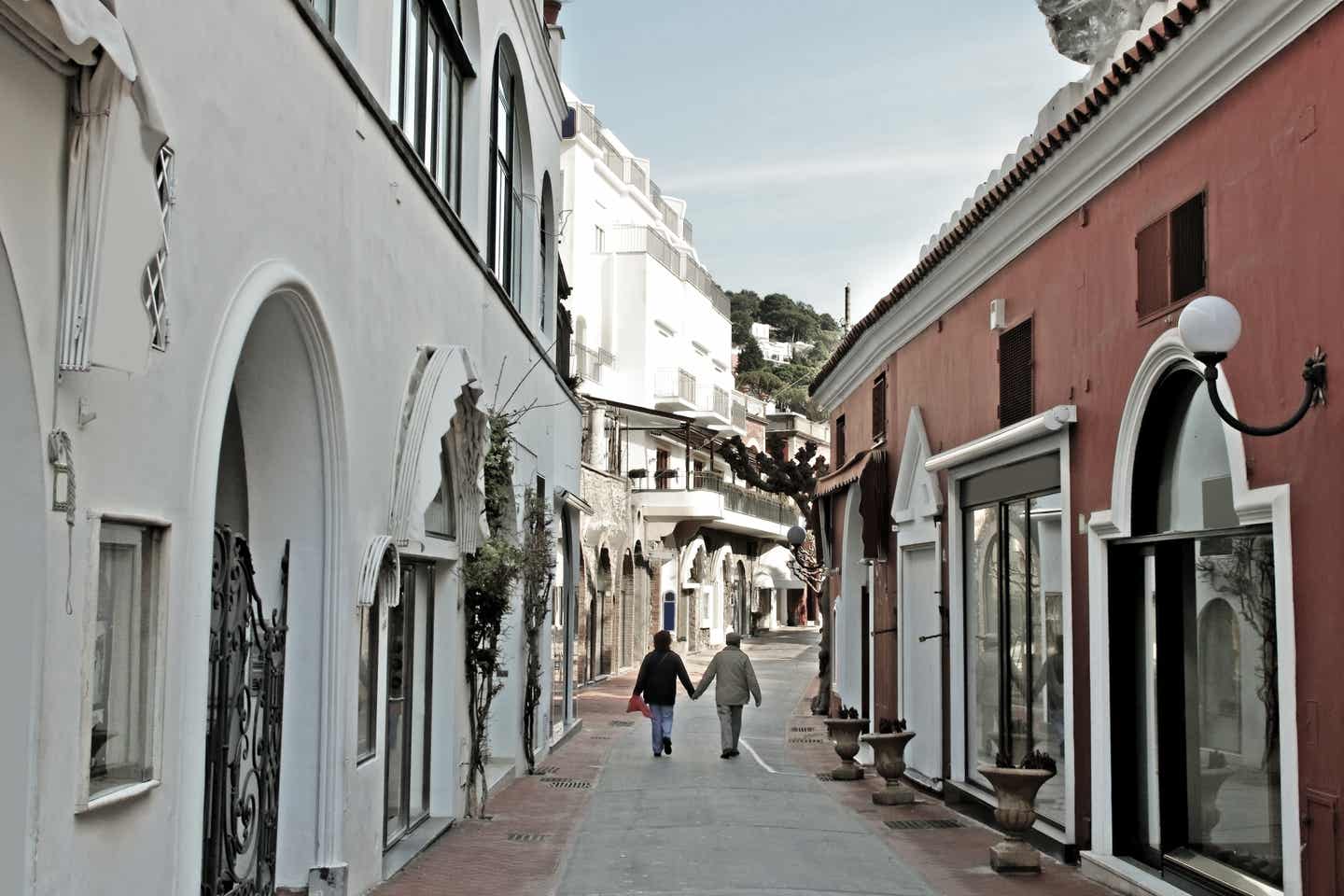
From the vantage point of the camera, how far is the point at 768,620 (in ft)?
222

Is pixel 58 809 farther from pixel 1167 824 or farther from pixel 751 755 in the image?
pixel 751 755

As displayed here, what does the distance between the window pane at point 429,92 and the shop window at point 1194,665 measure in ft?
20.1

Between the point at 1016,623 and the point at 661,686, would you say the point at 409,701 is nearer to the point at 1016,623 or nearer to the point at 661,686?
the point at 1016,623

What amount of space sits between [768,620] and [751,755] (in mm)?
48454

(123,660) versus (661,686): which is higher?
(123,660)

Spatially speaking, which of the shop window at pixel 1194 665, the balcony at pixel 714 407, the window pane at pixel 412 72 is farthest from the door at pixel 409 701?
the balcony at pixel 714 407

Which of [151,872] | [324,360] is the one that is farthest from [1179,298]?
[151,872]

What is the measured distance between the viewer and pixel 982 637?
14.2 m

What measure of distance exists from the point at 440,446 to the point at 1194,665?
Result: 5487 mm

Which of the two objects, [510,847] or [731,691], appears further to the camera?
[731,691]

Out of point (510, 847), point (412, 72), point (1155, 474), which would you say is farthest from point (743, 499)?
point (1155, 474)

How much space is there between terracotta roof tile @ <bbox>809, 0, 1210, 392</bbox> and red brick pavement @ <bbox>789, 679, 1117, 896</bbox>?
17.6 ft

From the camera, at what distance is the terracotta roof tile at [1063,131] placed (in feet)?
27.7

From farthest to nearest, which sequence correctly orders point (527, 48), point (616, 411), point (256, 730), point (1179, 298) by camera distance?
point (616, 411), point (527, 48), point (1179, 298), point (256, 730)
